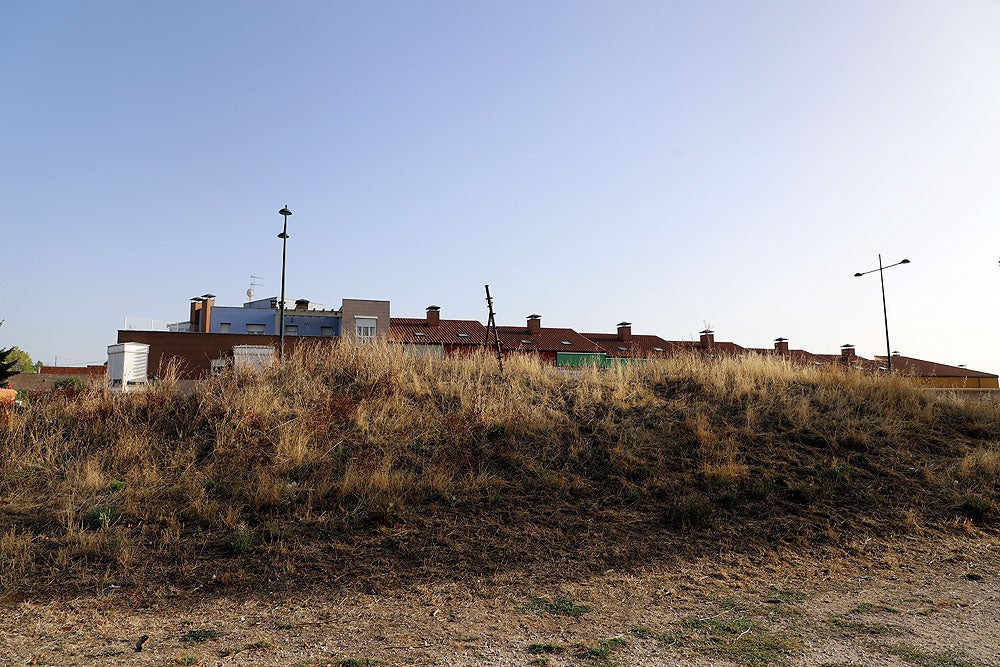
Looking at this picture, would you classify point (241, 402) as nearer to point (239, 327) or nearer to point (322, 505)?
point (322, 505)

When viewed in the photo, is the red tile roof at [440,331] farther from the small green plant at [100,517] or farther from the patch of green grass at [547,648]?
the patch of green grass at [547,648]

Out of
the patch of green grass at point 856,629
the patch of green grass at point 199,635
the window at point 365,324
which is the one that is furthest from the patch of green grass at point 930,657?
the window at point 365,324

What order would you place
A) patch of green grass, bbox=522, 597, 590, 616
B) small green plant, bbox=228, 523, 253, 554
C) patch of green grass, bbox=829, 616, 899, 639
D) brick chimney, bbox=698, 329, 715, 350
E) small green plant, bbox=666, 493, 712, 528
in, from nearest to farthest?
1. patch of green grass, bbox=829, 616, 899, 639
2. patch of green grass, bbox=522, 597, 590, 616
3. small green plant, bbox=228, 523, 253, 554
4. small green plant, bbox=666, 493, 712, 528
5. brick chimney, bbox=698, 329, 715, 350

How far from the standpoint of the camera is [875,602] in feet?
20.1

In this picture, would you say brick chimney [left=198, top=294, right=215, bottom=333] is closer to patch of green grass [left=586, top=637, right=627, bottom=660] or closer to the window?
the window

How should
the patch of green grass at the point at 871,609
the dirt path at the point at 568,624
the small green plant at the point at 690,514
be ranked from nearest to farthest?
the dirt path at the point at 568,624 < the patch of green grass at the point at 871,609 < the small green plant at the point at 690,514

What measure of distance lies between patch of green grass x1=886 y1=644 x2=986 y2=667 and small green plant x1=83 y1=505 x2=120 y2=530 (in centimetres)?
800

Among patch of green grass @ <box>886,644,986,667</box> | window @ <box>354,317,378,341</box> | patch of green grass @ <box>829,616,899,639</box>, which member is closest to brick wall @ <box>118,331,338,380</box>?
window @ <box>354,317,378,341</box>

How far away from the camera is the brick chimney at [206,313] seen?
5450 cm

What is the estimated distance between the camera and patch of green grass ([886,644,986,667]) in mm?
4703

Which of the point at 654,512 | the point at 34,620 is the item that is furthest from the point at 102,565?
the point at 654,512

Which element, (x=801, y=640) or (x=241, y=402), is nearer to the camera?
(x=801, y=640)

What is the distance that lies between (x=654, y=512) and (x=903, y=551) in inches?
116

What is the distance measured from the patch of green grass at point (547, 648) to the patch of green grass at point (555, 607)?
27.2 inches
